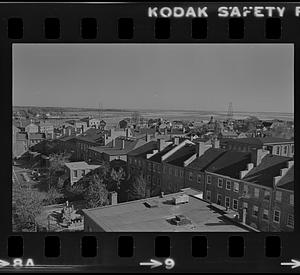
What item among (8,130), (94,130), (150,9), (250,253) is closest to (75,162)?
(94,130)

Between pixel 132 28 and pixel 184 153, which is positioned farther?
pixel 184 153

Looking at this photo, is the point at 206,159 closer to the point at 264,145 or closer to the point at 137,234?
the point at 264,145

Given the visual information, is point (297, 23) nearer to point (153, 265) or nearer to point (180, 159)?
point (180, 159)

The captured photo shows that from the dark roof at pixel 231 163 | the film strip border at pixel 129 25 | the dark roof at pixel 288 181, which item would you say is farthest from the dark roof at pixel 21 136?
the dark roof at pixel 288 181

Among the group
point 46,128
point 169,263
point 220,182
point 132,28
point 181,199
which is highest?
point 132,28

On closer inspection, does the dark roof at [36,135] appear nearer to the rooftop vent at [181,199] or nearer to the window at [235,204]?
the rooftop vent at [181,199]

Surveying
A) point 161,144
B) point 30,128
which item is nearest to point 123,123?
point 161,144

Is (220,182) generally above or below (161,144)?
below
